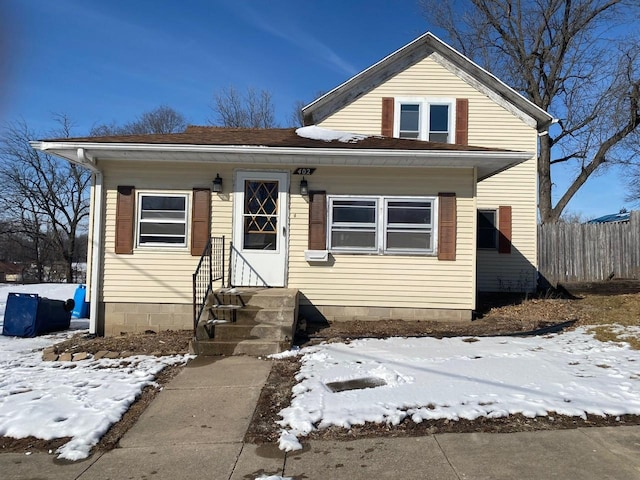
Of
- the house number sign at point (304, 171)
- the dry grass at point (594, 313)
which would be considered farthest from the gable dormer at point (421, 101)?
the dry grass at point (594, 313)

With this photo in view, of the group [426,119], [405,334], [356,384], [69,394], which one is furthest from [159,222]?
[426,119]

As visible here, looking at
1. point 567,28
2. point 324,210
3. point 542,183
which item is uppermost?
point 567,28

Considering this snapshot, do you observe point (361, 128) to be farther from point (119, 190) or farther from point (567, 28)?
point (567, 28)

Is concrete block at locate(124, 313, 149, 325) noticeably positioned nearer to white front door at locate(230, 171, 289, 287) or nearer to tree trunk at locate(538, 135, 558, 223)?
white front door at locate(230, 171, 289, 287)

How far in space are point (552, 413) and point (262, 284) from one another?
210 inches

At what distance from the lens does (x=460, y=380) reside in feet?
16.2

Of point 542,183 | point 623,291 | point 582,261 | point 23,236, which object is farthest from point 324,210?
point 23,236

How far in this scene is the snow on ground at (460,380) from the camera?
4098mm

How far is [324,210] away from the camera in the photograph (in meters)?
8.34

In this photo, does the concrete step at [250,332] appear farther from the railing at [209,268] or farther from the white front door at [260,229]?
the white front door at [260,229]

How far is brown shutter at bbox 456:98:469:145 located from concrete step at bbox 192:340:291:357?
28.1 feet

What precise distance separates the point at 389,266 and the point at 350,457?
204 inches

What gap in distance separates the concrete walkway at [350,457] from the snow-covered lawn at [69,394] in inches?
13.2

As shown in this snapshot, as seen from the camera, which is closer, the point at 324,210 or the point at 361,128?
the point at 324,210
